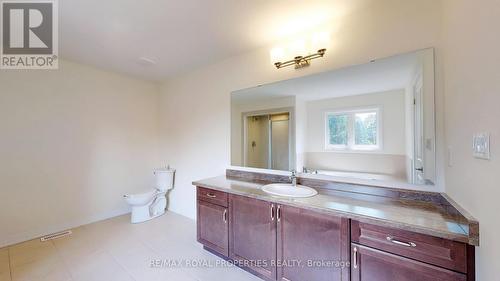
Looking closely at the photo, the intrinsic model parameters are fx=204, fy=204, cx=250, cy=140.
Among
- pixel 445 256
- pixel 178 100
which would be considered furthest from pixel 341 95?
pixel 178 100

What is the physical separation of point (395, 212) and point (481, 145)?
23.6 inches

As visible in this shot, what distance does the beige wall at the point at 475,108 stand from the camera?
787 mm

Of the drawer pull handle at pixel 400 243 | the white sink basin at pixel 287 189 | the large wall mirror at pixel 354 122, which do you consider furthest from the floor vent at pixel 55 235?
the drawer pull handle at pixel 400 243

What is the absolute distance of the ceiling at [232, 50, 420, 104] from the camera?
5.17 feet

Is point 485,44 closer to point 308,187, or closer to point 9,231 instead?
point 308,187

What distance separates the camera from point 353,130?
5.99 feet

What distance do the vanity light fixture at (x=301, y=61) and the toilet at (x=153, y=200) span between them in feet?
8.13

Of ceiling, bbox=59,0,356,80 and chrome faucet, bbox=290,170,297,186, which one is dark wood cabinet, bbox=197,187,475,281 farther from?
ceiling, bbox=59,0,356,80

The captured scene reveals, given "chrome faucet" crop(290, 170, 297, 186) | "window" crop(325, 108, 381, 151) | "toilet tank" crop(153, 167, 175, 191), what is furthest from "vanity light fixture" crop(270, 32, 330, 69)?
"toilet tank" crop(153, 167, 175, 191)

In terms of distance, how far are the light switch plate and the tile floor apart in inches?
70.9

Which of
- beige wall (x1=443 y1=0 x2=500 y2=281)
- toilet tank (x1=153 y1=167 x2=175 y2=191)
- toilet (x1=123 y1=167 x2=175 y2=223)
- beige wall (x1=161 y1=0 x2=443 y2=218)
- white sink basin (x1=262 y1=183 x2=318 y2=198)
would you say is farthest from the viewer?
toilet tank (x1=153 y1=167 x2=175 y2=191)

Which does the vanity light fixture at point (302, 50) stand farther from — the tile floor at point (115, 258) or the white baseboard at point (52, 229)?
the white baseboard at point (52, 229)

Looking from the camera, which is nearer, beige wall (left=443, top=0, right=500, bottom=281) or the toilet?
beige wall (left=443, top=0, right=500, bottom=281)

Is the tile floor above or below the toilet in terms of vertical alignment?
below
